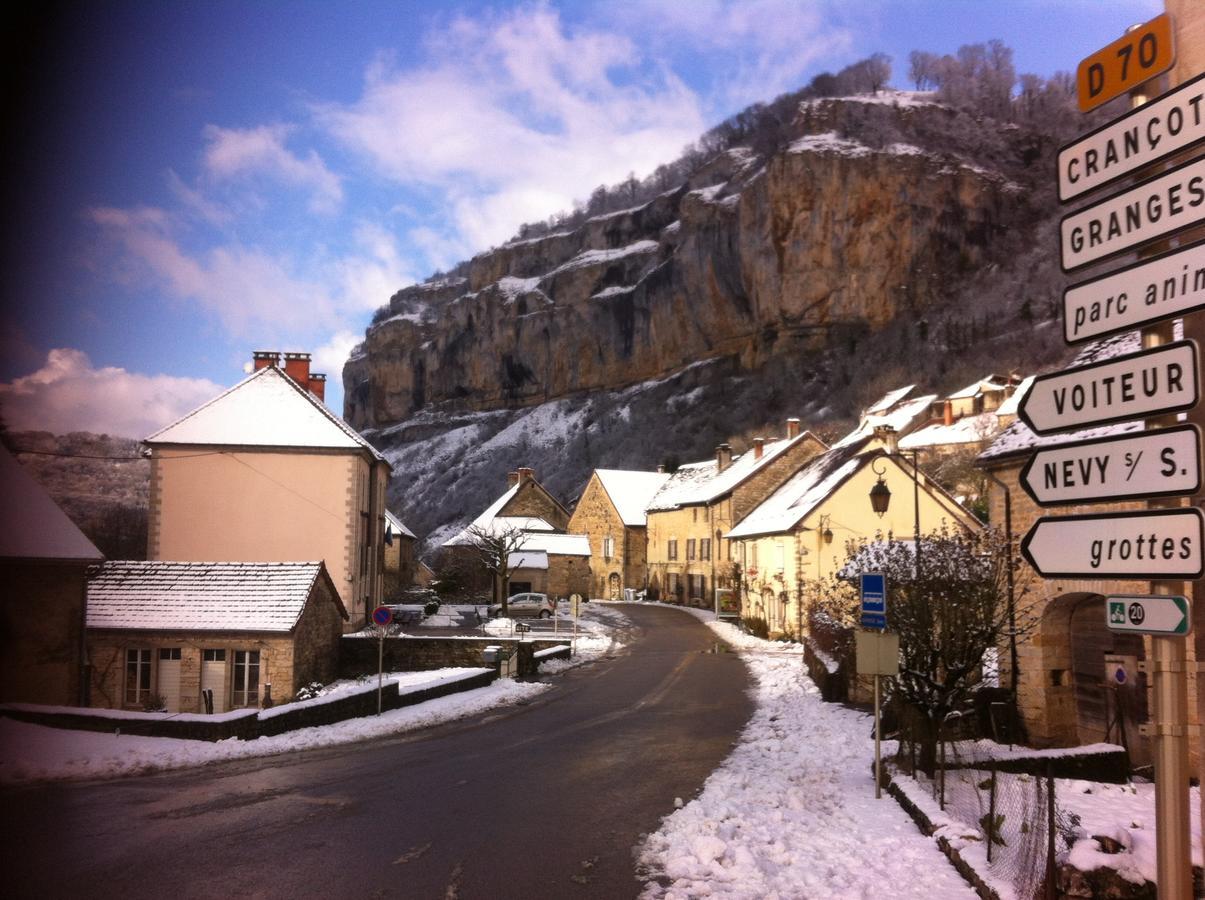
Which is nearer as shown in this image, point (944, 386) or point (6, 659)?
point (6, 659)

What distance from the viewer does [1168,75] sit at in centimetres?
395

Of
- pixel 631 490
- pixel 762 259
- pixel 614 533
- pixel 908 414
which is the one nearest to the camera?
pixel 614 533

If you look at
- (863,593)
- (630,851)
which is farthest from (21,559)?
(863,593)

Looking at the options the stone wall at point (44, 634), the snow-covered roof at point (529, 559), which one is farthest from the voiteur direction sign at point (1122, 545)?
the snow-covered roof at point (529, 559)

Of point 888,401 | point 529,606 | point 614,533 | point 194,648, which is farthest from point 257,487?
point 888,401

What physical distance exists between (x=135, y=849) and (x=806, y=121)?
10239 centimetres

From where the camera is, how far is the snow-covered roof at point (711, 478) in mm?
44656

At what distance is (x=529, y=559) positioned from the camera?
4869 cm

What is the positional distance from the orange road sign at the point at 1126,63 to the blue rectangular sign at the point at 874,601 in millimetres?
7686

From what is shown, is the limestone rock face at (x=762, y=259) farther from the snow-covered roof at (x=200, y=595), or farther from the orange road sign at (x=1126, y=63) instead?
the orange road sign at (x=1126, y=63)

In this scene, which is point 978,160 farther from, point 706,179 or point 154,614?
point 154,614

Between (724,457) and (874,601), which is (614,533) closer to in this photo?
(724,457)

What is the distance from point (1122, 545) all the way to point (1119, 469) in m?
0.32

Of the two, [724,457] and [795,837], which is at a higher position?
[724,457]
